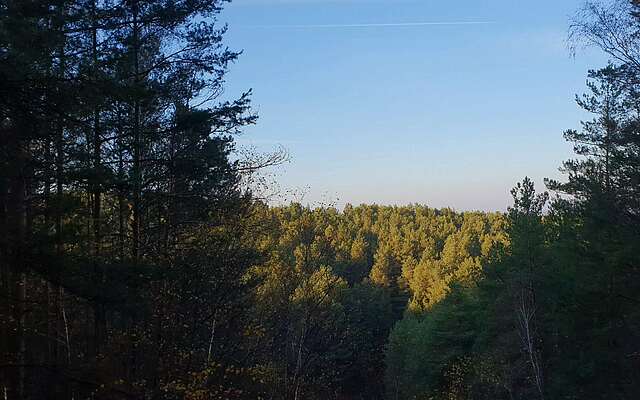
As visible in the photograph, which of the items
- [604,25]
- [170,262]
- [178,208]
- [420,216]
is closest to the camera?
[604,25]

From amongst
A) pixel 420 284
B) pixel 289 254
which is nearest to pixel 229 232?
pixel 289 254

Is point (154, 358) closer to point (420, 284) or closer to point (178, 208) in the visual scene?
point (178, 208)

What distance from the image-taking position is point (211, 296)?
33.0ft

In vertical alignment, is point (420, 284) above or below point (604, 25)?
below

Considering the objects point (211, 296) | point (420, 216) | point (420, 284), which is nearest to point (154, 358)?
point (211, 296)

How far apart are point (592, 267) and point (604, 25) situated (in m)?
9.82

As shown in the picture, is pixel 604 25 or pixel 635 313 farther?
pixel 635 313

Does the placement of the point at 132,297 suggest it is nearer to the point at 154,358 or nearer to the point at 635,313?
the point at 154,358

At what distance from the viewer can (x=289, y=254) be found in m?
12.8

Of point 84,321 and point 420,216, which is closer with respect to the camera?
point 84,321

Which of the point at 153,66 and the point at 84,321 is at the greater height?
the point at 153,66

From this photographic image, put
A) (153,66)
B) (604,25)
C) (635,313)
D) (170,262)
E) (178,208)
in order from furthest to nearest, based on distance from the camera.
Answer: (635,313)
(178,208)
(153,66)
(170,262)
(604,25)

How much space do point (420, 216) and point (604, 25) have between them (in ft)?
375

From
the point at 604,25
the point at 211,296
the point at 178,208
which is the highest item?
the point at 604,25
